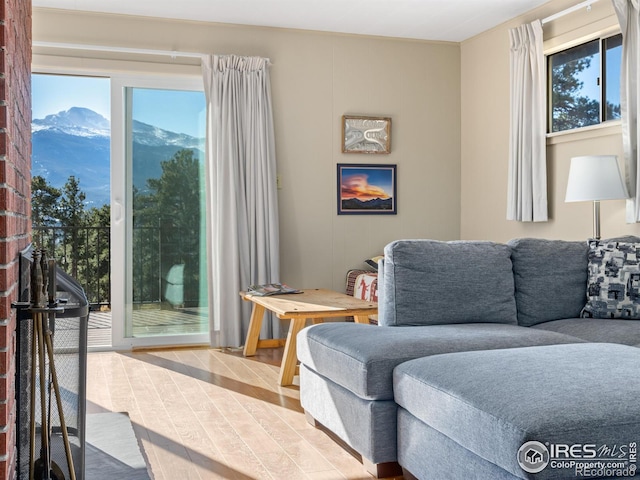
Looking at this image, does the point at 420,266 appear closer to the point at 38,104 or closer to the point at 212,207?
the point at 212,207

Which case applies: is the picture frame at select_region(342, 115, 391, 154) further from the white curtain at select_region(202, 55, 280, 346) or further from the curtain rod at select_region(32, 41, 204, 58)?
the curtain rod at select_region(32, 41, 204, 58)

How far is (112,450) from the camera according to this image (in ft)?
9.77

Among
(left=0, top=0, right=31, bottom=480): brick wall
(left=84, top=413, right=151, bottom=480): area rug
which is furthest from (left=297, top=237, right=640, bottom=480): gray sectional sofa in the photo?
(left=0, top=0, right=31, bottom=480): brick wall

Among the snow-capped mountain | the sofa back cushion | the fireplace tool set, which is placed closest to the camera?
the fireplace tool set

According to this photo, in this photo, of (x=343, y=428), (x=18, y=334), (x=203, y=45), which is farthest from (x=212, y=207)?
(x=18, y=334)

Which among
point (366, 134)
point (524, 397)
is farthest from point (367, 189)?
point (524, 397)

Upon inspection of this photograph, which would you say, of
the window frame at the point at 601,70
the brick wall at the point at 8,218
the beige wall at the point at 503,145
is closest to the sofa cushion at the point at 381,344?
the brick wall at the point at 8,218

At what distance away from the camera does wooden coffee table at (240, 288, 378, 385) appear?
4137 millimetres

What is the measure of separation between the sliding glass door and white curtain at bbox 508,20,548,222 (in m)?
2.39

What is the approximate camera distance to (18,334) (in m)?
1.98

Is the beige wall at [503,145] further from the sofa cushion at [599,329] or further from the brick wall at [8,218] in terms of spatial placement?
the brick wall at [8,218]

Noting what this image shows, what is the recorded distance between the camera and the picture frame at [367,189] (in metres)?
5.96

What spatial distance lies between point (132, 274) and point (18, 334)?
140 inches

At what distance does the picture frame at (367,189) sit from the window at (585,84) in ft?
4.78
